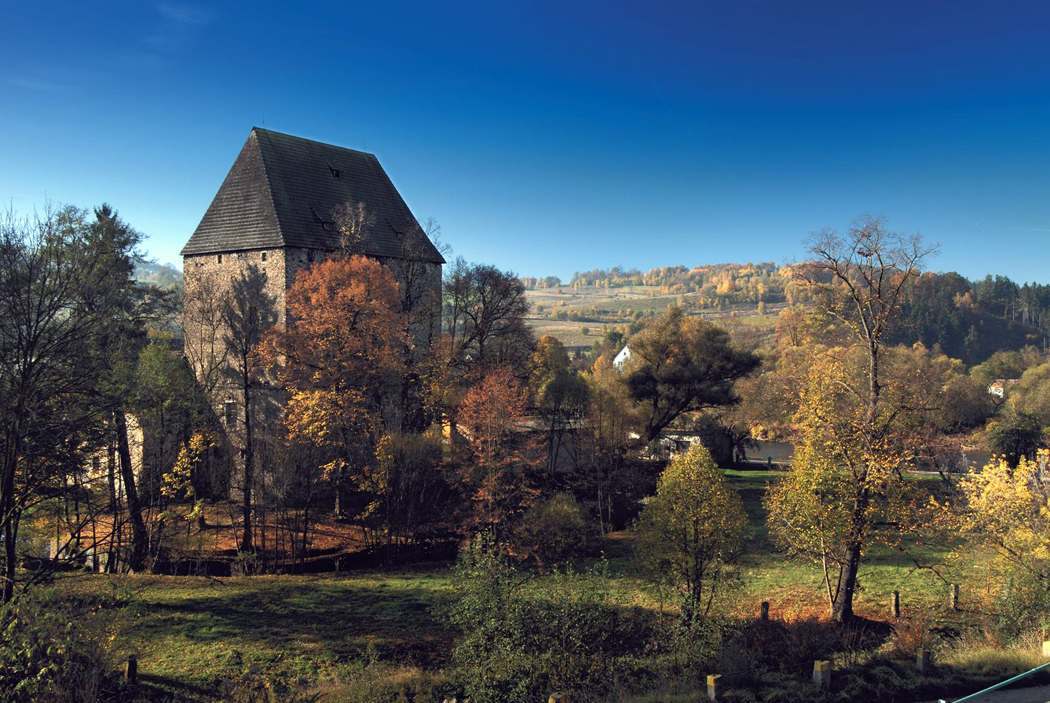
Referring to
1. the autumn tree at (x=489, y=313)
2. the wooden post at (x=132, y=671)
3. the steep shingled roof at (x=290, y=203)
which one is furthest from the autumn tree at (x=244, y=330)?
the wooden post at (x=132, y=671)

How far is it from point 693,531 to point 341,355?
45.0ft

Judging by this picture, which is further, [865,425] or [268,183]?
[268,183]

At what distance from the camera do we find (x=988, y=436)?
115 ft

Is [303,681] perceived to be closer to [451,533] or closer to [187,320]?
[451,533]

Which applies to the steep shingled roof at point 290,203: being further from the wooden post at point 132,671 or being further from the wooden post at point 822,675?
the wooden post at point 822,675

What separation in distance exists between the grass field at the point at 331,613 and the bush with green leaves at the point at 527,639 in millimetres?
1030

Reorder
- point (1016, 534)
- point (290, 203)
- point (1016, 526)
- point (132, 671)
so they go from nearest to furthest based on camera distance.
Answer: point (132, 671)
point (1016, 534)
point (1016, 526)
point (290, 203)

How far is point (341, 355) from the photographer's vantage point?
21.8 metres

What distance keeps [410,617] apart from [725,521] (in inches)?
300

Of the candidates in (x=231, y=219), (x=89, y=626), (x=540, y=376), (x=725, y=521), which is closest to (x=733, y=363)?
(x=540, y=376)

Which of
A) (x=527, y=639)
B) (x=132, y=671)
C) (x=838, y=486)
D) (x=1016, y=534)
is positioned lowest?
(x=132, y=671)

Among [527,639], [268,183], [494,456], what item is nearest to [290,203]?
[268,183]

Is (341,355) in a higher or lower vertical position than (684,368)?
higher

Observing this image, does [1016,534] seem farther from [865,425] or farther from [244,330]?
[244,330]
